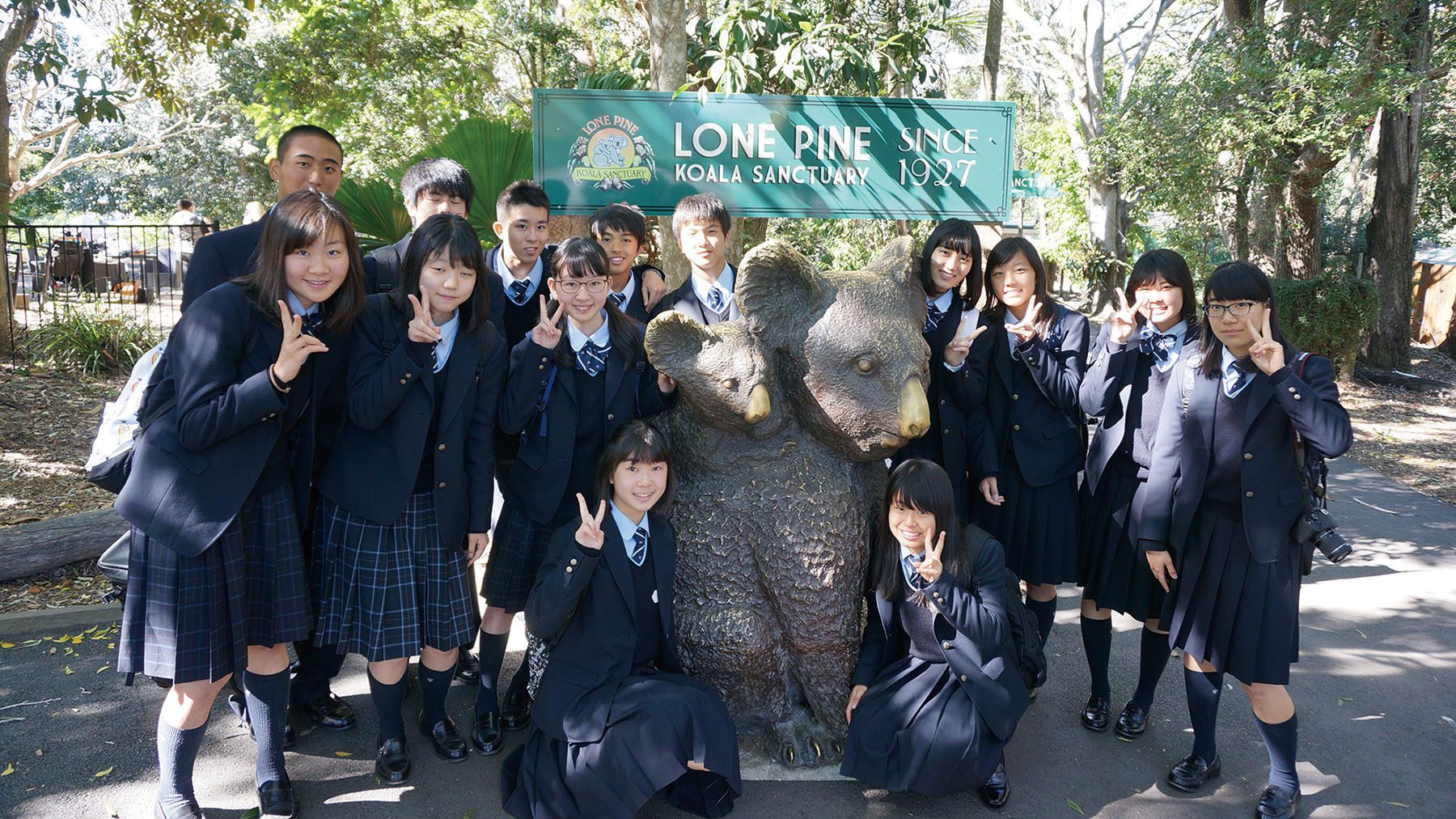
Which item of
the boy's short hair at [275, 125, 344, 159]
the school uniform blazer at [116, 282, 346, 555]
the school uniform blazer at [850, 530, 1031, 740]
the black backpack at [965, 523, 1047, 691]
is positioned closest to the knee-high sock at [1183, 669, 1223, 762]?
the black backpack at [965, 523, 1047, 691]

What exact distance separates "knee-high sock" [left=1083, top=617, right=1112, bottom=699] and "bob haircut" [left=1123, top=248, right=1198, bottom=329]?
3.84 feet

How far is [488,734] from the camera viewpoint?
3.22 meters

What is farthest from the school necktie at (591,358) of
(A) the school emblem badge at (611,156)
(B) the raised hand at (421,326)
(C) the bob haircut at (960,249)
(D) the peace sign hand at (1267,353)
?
(D) the peace sign hand at (1267,353)

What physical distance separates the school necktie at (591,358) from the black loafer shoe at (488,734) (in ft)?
4.24

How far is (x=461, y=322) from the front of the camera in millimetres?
3020

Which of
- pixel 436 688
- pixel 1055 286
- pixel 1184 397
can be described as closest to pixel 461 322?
pixel 436 688

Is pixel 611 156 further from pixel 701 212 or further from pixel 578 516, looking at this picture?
pixel 578 516

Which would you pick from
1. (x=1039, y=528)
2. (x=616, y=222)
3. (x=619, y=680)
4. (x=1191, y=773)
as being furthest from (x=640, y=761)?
(x=616, y=222)

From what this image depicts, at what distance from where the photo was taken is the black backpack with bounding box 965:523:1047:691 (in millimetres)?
3107

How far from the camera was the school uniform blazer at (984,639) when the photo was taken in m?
2.84

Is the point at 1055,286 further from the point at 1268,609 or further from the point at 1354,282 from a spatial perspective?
the point at 1268,609

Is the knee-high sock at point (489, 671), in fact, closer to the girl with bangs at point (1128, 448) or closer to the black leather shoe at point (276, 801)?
the black leather shoe at point (276, 801)

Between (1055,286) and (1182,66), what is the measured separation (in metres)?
13.5

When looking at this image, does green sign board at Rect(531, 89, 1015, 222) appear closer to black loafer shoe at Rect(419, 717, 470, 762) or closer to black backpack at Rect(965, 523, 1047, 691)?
black backpack at Rect(965, 523, 1047, 691)
